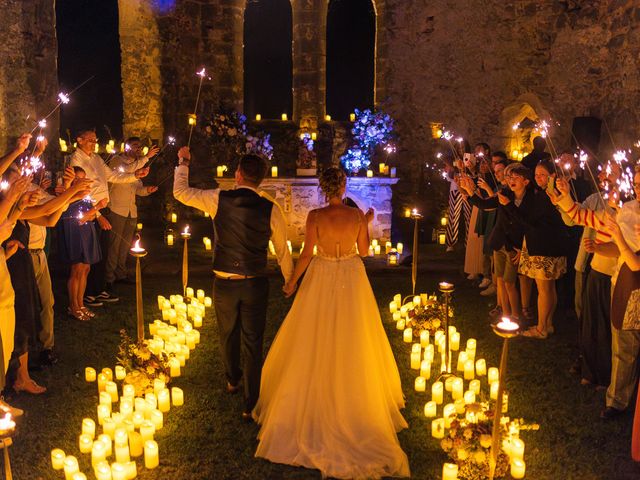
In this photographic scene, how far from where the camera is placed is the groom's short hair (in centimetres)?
472

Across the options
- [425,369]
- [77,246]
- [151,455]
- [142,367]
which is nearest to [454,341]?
[425,369]

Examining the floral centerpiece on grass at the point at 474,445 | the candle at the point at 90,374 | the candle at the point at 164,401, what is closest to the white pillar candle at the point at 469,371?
the floral centerpiece on grass at the point at 474,445

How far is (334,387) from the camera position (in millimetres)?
4531

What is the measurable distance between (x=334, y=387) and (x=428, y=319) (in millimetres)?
2436

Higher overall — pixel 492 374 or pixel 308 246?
pixel 308 246

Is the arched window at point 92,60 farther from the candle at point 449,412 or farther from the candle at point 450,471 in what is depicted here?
the candle at point 450,471

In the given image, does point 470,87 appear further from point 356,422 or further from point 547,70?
point 356,422

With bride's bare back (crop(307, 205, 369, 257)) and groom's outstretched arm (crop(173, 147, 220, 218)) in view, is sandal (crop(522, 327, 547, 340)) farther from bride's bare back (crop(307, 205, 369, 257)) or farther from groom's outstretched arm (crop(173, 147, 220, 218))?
groom's outstretched arm (crop(173, 147, 220, 218))

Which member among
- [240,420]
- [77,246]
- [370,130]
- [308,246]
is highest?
[370,130]

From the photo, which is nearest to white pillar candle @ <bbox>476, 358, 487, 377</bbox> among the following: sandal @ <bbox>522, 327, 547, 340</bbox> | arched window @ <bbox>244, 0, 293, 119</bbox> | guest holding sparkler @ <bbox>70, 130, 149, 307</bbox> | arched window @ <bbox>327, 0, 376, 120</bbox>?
sandal @ <bbox>522, 327, 547, 340</bbox>

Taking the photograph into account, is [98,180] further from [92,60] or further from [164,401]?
[92,60]

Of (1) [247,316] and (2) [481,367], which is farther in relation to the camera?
(2) [481,367]

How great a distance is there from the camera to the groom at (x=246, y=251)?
4.75m

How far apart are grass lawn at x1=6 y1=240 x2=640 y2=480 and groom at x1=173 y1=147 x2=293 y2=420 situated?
1.65 feet
